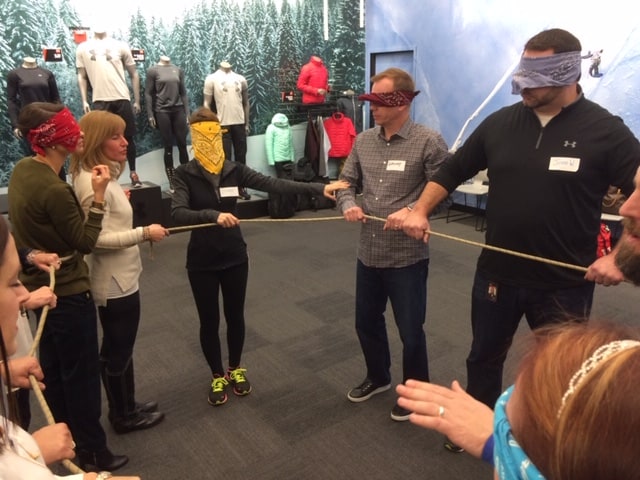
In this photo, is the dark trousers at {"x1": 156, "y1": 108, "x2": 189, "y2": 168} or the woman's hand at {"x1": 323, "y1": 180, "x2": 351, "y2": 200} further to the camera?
the dark trousers at {"x1": 156, "y1": 108, "x2": 189, "y2": 168}

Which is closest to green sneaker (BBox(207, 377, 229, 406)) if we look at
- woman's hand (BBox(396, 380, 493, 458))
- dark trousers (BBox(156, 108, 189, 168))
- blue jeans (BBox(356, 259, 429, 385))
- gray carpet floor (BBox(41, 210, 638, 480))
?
gray carpet floor (BBox(41, 210, 638, 480))

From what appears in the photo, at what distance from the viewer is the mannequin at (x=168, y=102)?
6.70 metres

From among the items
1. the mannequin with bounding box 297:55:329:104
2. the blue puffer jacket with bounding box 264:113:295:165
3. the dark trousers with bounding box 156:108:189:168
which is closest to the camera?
the dark trousers with bounding box 156:108:189:168

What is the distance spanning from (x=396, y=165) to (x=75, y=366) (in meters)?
1.71

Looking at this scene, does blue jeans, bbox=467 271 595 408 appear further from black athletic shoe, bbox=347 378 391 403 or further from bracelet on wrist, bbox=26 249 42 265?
bracelet on wrist, bbox=26 249 42 265

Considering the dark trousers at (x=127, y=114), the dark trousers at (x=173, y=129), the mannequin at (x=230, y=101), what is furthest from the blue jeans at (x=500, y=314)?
the dark trousers at (x=173, y=129)

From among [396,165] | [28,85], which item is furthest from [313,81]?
[396,165]

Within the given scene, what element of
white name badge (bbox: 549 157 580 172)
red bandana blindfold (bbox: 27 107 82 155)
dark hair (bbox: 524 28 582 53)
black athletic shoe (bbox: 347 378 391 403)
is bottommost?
black athletic shoe (bbox: 347 378 391 403)

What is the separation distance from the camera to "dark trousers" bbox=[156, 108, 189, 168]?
681 cm

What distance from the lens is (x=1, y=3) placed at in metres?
6.06

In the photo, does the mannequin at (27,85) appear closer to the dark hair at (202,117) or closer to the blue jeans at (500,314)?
the dark hair at (202,117)

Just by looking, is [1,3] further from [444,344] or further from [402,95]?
[444,344]

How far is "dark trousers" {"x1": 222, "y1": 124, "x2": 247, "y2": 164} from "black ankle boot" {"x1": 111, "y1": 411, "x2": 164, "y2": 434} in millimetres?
4954

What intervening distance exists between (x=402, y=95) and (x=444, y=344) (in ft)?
6.06
